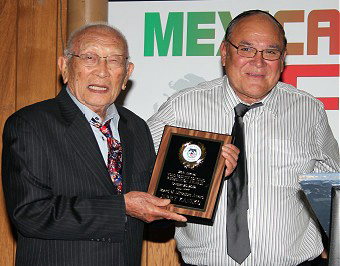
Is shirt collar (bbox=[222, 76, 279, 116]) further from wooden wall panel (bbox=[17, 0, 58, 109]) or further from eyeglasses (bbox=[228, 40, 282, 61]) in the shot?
wooden wall panel (bbox=[17, 0, 58, 109])

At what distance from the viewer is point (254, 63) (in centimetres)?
288

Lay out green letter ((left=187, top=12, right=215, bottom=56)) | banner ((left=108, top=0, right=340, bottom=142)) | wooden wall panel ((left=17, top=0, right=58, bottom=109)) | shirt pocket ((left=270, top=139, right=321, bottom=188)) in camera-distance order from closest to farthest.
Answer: shirt pocket ((left=270, top=139, right=321, bottom=188)) → banner ((left=108, top=0, right=340, bottom=142)) → green letter ((left=187, top=12, right=215, bottom=56)) → wooden wall panel ((left=17, top=0, right=58, bottom=109))

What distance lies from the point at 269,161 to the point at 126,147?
28.4 inches

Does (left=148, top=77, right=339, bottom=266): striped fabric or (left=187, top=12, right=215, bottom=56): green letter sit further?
(left=187, top=12, right=215, bottom=56): green letter

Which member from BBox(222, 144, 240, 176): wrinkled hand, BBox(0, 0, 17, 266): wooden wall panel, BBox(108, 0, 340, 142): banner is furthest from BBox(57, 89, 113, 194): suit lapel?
BBox(0, 0, 17, 266): wooden wall panel

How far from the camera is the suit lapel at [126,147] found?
2486mm

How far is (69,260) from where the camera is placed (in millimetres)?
2299

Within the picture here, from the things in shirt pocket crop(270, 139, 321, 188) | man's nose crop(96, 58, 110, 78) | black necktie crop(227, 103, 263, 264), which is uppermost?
man's nose crop(96, 58, 110, 78)

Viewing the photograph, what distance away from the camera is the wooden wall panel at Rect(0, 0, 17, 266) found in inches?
155

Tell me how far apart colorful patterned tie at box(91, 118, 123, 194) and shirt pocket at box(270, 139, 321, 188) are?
0.77 metres

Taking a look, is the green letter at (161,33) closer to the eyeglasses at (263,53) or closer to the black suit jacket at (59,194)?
the eyeglasses at (263,53)

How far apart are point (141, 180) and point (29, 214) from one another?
0.52 m

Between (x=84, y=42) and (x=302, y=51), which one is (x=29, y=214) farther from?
(x=302, y=51)

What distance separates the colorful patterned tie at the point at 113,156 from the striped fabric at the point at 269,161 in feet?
1.38
